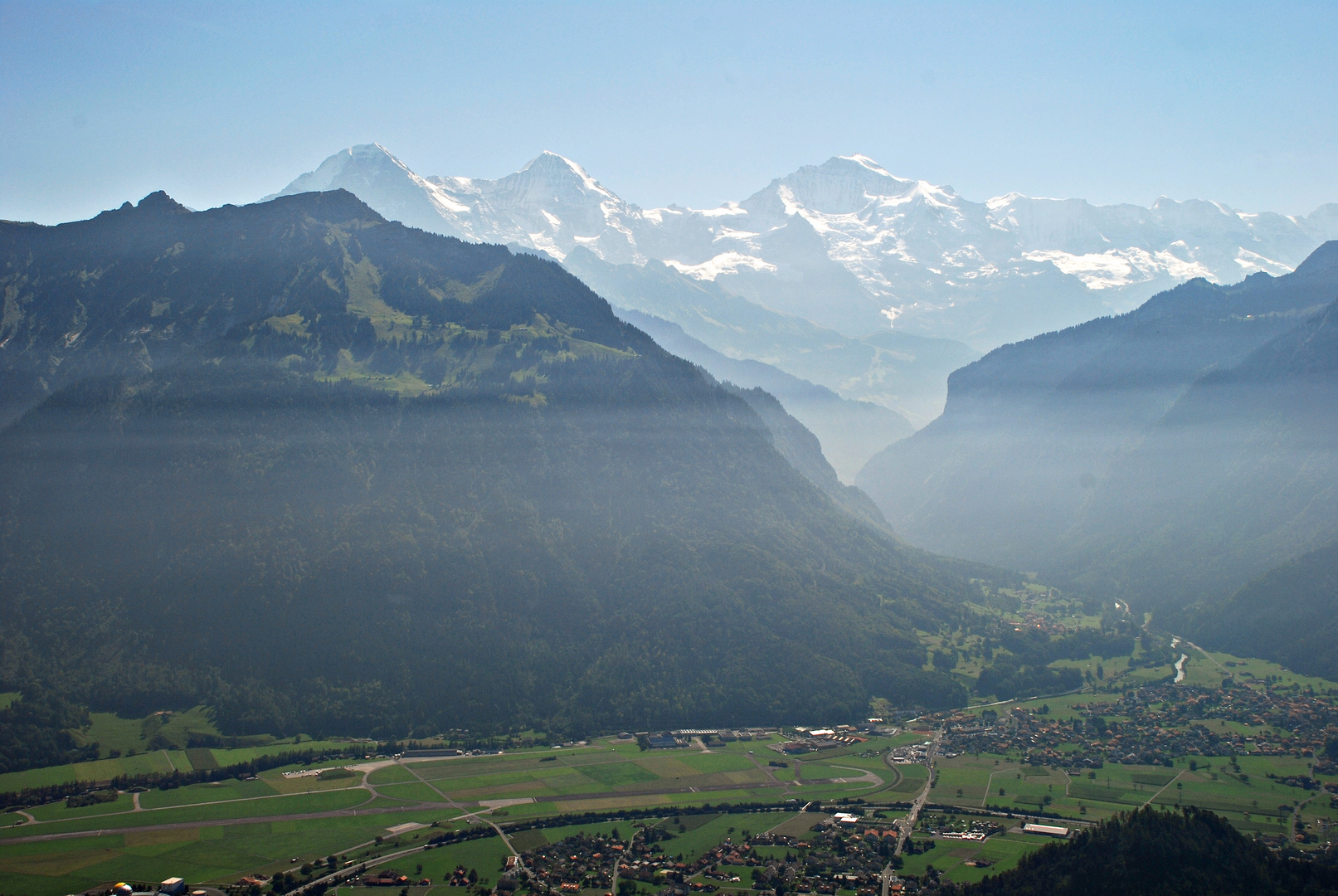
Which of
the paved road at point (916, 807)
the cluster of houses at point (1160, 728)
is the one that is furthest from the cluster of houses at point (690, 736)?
the cluster of houses at point (1160, 728)

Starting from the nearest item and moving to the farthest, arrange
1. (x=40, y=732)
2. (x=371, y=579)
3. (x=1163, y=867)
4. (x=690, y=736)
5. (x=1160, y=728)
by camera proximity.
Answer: (x=1163, y=867)
(x=40, y=732)
(x=690, y=736)
(x=1160, y=728)
(x=371, y=579)

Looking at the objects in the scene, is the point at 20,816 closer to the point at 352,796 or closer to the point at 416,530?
the point at 352,796

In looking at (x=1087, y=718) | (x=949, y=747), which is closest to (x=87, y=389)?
(x=949, y=747)

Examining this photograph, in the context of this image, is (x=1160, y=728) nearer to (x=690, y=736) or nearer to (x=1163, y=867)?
(x=690, y=736)

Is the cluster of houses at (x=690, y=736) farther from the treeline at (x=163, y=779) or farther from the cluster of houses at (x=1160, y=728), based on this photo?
the treeline at (x=163, y=779)

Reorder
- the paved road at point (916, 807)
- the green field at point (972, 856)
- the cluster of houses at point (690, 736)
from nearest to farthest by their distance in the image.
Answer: the green field at point (972, 856) < the paved road at point (916, 807) < the cluster of houses at point (690, 736)

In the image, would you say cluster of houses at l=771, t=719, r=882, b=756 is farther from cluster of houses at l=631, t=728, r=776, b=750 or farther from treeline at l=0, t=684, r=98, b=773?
treeline at l=0, t=684, r=98, b=773

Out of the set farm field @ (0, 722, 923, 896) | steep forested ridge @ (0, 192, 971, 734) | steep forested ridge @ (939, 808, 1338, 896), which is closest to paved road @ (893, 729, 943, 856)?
farm field @ (0, 722, 923, 896)

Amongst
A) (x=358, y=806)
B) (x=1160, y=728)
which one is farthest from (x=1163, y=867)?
(x=358, y=806)
